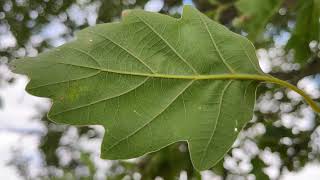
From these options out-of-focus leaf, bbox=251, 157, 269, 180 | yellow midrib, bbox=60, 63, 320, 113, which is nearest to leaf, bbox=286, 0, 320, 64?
out-of-focus leaf, bbox=251, 157, 269, 180

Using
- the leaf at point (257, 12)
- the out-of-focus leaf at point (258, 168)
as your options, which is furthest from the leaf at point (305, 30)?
the out-of-focus leaf at point (258, 168)

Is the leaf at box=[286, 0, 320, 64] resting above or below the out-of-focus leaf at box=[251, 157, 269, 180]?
above

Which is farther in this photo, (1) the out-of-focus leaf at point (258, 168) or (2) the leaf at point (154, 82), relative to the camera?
(1) the out-of-focus leaf at point (258, 168)

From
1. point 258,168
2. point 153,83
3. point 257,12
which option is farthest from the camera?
point 258,168

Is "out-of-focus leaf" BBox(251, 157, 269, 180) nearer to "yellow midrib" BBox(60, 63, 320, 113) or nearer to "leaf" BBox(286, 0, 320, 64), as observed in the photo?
"leaf" BBox(286, 0, 320, 64)

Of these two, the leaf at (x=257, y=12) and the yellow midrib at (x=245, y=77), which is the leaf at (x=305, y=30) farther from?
the yellow midrib at (x=245, y=77)

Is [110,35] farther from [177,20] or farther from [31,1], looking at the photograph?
[31,1]

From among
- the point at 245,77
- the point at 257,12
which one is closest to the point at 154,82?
the point at 245,77

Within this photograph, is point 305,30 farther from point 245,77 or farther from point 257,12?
point 245,77
